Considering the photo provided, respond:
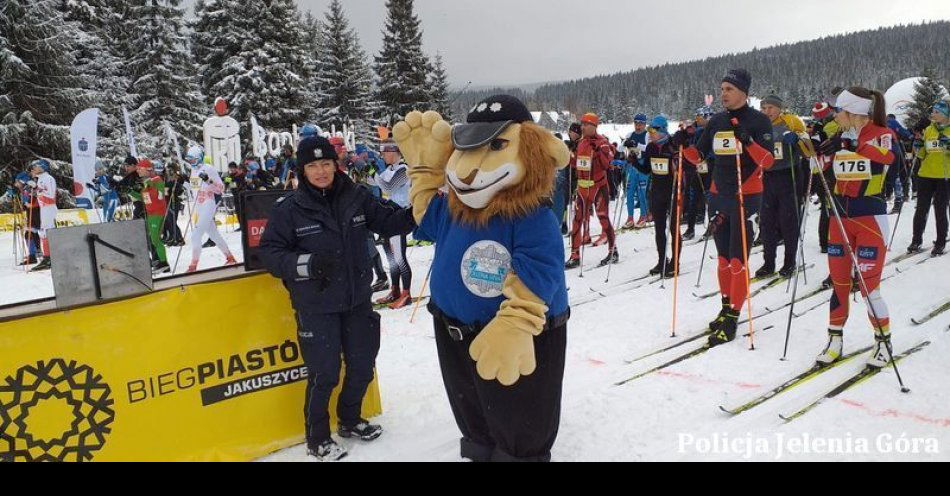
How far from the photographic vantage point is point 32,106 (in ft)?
67.2

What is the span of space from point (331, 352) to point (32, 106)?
23.4m

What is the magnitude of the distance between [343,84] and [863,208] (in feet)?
114

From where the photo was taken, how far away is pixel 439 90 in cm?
3759

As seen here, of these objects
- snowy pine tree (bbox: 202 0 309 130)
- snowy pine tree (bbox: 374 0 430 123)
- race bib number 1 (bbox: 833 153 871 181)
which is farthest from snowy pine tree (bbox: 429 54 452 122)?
race bib number 1 (bbox: 833 153 871 181)

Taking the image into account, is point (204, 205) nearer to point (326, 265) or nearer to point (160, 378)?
point (160, 378)

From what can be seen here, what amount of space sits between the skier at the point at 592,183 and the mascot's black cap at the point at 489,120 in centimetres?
585

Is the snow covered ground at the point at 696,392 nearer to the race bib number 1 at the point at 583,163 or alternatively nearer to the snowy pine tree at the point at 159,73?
the race bib number 1 at the point at 583,163

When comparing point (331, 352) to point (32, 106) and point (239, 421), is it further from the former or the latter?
point (32, 106)

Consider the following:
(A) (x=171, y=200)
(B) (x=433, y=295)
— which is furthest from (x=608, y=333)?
(A) (x=171, y=200)

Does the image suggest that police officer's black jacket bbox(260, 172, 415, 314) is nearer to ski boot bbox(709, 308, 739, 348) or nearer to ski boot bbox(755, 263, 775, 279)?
ski boot bbox(709, 308, 739, 348)

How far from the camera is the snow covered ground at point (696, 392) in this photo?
340 centimetres

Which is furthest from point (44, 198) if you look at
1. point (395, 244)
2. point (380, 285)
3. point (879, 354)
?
point (879, 354)

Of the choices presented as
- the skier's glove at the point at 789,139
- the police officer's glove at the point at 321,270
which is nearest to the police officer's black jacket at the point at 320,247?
the police officer's glove at the point at 321,270
